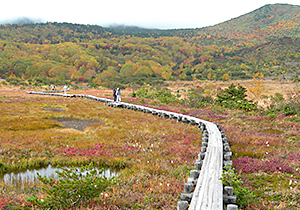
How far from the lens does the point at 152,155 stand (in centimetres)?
925

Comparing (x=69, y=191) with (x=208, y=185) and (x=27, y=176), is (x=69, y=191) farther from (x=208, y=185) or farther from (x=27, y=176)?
(x=27, y=176)

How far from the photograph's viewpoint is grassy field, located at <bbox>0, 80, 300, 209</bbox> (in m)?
5.82

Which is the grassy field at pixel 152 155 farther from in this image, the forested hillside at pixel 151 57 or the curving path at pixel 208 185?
the forested hillside at pixel 151 57

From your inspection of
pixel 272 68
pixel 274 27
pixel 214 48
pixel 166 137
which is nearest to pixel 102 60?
pixel 214 48

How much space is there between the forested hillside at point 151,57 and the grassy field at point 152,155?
64762 mm

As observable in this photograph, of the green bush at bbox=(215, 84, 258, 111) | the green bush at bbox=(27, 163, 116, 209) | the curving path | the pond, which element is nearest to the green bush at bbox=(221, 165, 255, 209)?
the curving path

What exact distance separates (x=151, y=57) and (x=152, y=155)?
161470 mm

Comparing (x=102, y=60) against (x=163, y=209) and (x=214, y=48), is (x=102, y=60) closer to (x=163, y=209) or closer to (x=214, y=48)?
(x=214, y=48)

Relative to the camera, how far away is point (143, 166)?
804cm

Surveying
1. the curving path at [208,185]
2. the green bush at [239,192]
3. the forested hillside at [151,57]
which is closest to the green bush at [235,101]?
the curving path at [208,185]

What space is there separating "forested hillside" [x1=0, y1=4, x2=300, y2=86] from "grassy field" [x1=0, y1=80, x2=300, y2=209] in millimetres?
64762

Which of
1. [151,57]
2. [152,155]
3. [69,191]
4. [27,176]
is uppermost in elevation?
[151,57]

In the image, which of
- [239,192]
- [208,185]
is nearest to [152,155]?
[208,185]

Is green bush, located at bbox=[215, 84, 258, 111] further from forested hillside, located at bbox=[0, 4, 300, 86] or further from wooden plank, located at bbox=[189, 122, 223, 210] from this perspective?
forested hillside, located at bbox=[0, 4, 300, 86]
